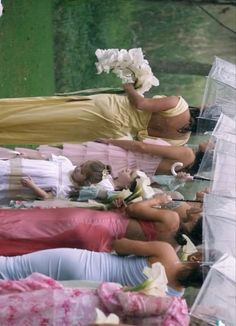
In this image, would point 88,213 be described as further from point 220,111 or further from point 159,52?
point 159,52

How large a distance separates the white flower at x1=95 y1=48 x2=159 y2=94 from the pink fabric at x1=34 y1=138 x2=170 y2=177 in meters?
0.40

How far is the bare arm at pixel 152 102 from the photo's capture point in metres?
5.00

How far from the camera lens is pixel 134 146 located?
17.0 ft

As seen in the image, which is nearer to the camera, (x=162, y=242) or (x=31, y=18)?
(x=162, y=242)

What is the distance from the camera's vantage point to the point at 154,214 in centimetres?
412

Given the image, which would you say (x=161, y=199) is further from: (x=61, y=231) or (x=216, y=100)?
(x=216, y=100)

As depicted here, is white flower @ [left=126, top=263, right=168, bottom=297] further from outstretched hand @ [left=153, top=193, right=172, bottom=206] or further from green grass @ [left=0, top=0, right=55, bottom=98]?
green grass @ [left=0, top=0, right=55, bottom=98]

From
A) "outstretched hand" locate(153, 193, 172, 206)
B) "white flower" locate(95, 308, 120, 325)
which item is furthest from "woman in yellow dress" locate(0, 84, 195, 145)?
"white flower" locate(95, 308, 120, 325)

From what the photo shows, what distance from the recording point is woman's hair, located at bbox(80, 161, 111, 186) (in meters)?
4.87

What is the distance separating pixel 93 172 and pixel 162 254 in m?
1.20

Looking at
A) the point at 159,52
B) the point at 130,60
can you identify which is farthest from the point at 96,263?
the point at 159,52

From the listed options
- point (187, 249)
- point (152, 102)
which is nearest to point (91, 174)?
point (152, 102)

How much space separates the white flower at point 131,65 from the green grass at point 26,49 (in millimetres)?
2151

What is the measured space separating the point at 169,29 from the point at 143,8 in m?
0.51
